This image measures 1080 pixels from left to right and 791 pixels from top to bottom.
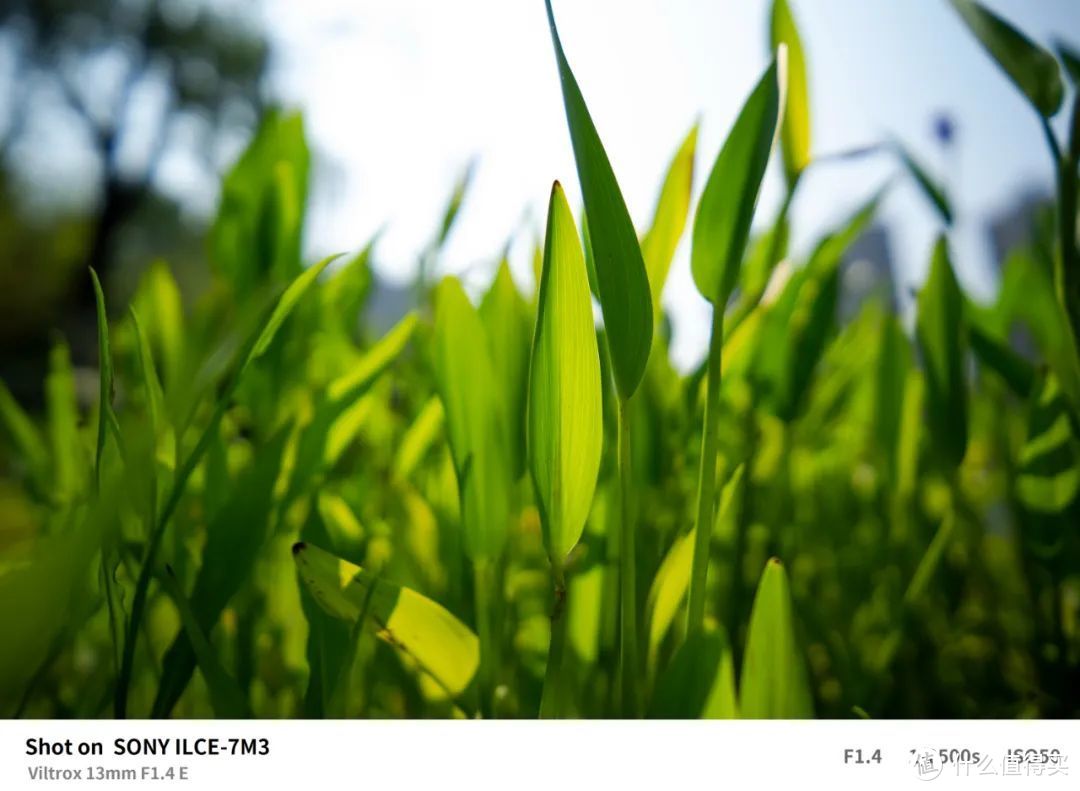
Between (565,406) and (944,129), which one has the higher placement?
(944,129)

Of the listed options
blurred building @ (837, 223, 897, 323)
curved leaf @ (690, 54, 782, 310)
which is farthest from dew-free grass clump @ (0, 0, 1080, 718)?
blurred building @ (837, 223, 897, 323)

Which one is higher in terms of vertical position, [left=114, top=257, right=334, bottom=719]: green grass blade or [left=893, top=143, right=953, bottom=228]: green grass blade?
[left=893, top=143, right=953, bottom=228]: green grass blade

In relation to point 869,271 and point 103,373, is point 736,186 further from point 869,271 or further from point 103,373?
point 869,271

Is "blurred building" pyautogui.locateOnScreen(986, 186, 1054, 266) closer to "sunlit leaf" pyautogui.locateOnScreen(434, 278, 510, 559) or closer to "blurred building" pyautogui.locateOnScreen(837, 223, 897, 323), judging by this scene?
"blurred building" pyautogui.locateOnScreen(837, 223, 897, 323)

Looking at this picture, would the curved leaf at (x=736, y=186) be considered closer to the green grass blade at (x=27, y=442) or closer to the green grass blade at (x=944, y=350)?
the green grass blade at (x=944, y=350)

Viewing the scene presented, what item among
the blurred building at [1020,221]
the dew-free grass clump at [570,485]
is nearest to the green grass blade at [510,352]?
the dew-free grass clump at [570,485]

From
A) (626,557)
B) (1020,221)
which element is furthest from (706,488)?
(1020,221)

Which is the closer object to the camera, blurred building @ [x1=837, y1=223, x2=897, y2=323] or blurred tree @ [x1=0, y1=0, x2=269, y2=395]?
blurred building @ [x1=837, y1=223, x2=897, y2=323]

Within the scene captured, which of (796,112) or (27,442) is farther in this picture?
(27,442)

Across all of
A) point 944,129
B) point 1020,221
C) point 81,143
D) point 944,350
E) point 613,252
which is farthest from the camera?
point 81,143

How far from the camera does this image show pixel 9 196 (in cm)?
129

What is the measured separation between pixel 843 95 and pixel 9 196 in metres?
1.40

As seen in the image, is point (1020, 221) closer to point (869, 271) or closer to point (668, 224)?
point (869, 271)

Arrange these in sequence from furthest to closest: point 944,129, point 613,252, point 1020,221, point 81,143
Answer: point 81,143, point 1020,221, point 944,129, point 613,252
